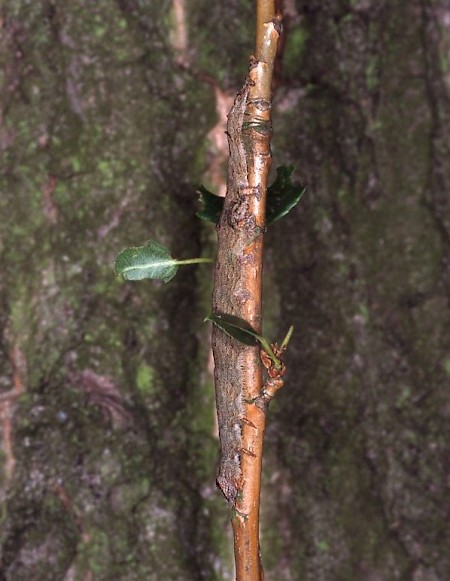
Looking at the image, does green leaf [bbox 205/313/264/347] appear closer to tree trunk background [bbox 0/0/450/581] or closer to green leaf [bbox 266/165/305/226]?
green leaf [bbox 266/165/305/226]

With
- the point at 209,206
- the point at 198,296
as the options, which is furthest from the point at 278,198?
the point at 198,296

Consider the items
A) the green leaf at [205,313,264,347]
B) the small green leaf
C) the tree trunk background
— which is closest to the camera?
the green leaf at [205,313,264,347]

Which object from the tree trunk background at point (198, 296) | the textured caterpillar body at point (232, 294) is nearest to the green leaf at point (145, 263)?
the textured caterpillar body at point (232, 294)

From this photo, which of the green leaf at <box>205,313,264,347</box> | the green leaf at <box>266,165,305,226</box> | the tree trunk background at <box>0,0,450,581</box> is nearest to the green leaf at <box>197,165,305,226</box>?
the green leaf at <box>266,165,305,226</box>

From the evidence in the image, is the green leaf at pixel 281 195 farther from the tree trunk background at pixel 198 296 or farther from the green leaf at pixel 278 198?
the tree trunk background at pixel 198 296

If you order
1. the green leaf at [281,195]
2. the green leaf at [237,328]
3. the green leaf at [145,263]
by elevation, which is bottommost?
the green leaf at [237,328]

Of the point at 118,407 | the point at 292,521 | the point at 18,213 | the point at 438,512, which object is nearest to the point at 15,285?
the point at 18,213
